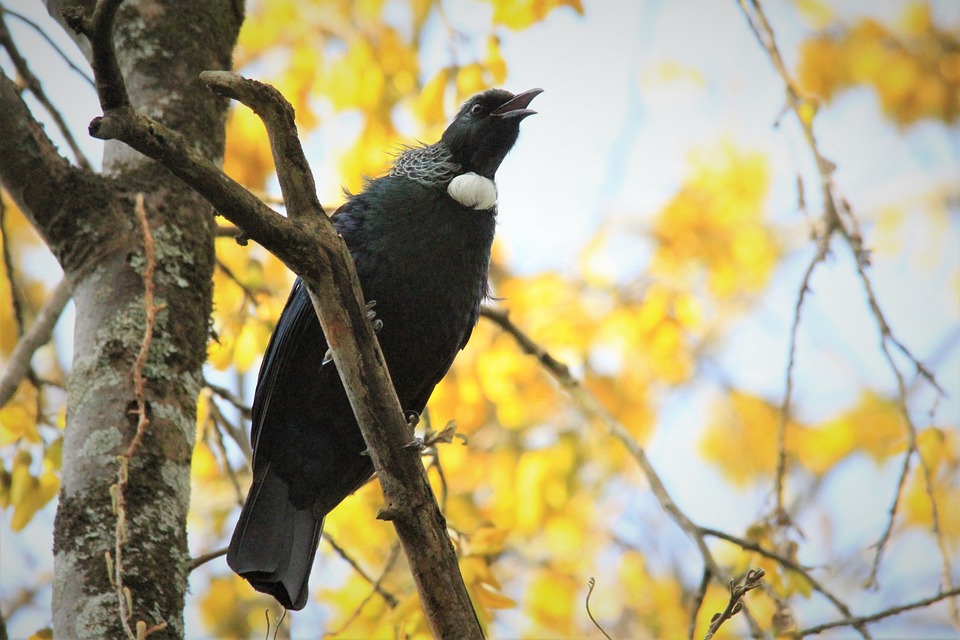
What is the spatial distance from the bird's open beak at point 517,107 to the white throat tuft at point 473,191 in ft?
1.30

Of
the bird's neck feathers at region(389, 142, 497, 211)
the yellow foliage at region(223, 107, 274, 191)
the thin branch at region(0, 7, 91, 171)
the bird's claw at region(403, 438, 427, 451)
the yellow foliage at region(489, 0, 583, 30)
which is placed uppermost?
the yellow foliage at region(223, 107, 274, 191)

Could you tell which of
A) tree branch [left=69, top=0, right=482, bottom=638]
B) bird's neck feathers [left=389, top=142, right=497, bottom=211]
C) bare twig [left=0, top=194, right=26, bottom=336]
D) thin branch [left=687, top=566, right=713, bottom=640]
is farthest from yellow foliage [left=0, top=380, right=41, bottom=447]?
thin branch [left=687, top=566, right=713, bottom=640]

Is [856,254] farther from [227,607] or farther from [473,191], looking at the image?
[227,607]

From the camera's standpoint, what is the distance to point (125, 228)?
254 centimetres

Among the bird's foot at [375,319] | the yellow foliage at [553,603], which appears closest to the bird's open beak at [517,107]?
the bird's foot at [375,319]

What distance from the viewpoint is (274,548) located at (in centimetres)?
285

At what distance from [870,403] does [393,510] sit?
6234 mm

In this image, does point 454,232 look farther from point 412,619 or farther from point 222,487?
point 222,487

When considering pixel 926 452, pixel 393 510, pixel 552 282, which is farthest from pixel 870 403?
pixel 393 510

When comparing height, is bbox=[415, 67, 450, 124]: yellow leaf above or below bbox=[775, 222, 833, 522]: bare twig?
above

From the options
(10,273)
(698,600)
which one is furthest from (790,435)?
(10,273)

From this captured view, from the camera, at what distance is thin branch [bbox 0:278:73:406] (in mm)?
2787

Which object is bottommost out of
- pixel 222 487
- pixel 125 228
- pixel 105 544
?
pixel 105 544

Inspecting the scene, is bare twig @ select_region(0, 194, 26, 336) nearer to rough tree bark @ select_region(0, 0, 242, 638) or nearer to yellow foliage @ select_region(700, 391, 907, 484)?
rough tree bark @ select_region(0, 0, 242, 638)
